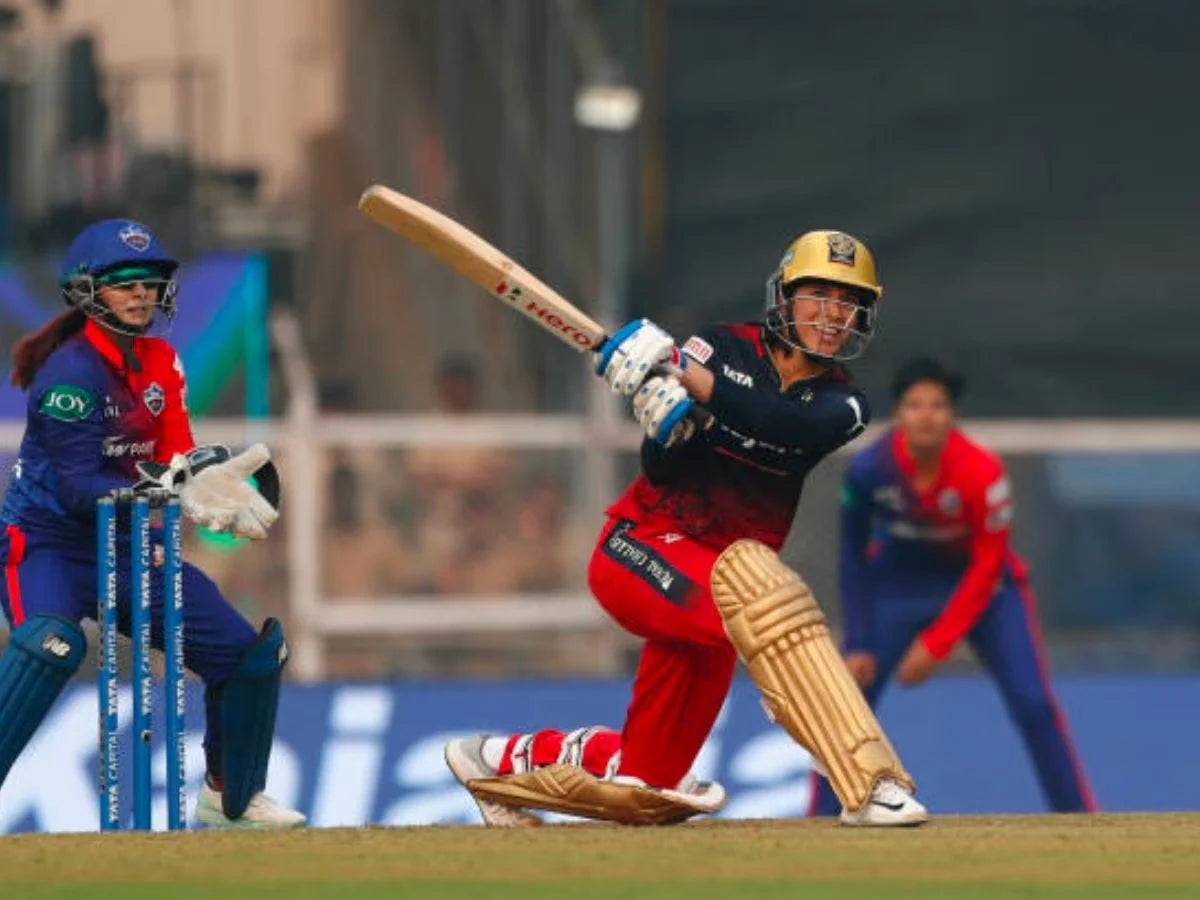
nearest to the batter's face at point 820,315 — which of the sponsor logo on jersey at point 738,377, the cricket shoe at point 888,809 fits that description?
the sponsor logo on jersey at point 738,377

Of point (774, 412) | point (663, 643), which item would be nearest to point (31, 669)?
point (663, 643)

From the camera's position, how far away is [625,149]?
14453mm

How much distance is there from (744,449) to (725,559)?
0.28m

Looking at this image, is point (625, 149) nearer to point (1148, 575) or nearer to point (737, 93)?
point (737, 93)

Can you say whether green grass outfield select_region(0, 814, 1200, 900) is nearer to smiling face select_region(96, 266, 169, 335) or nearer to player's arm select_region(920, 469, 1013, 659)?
smiling face select_region(96, 266, 169, 335)

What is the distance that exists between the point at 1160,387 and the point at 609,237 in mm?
2441

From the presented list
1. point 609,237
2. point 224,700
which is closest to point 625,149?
point 609,237

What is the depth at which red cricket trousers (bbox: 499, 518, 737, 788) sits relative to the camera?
8242 millimetres

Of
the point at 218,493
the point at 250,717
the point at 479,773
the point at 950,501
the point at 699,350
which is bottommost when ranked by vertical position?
the point at 479,773

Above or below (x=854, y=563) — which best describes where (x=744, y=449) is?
above

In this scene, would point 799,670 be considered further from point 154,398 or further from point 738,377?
point 154,398

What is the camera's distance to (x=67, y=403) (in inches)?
331

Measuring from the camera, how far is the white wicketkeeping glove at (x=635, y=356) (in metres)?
7.97

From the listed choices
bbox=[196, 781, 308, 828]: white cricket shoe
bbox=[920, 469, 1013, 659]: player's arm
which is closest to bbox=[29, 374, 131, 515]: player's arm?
bbox=[196, 781, 308, 828]: white cricket shoe
